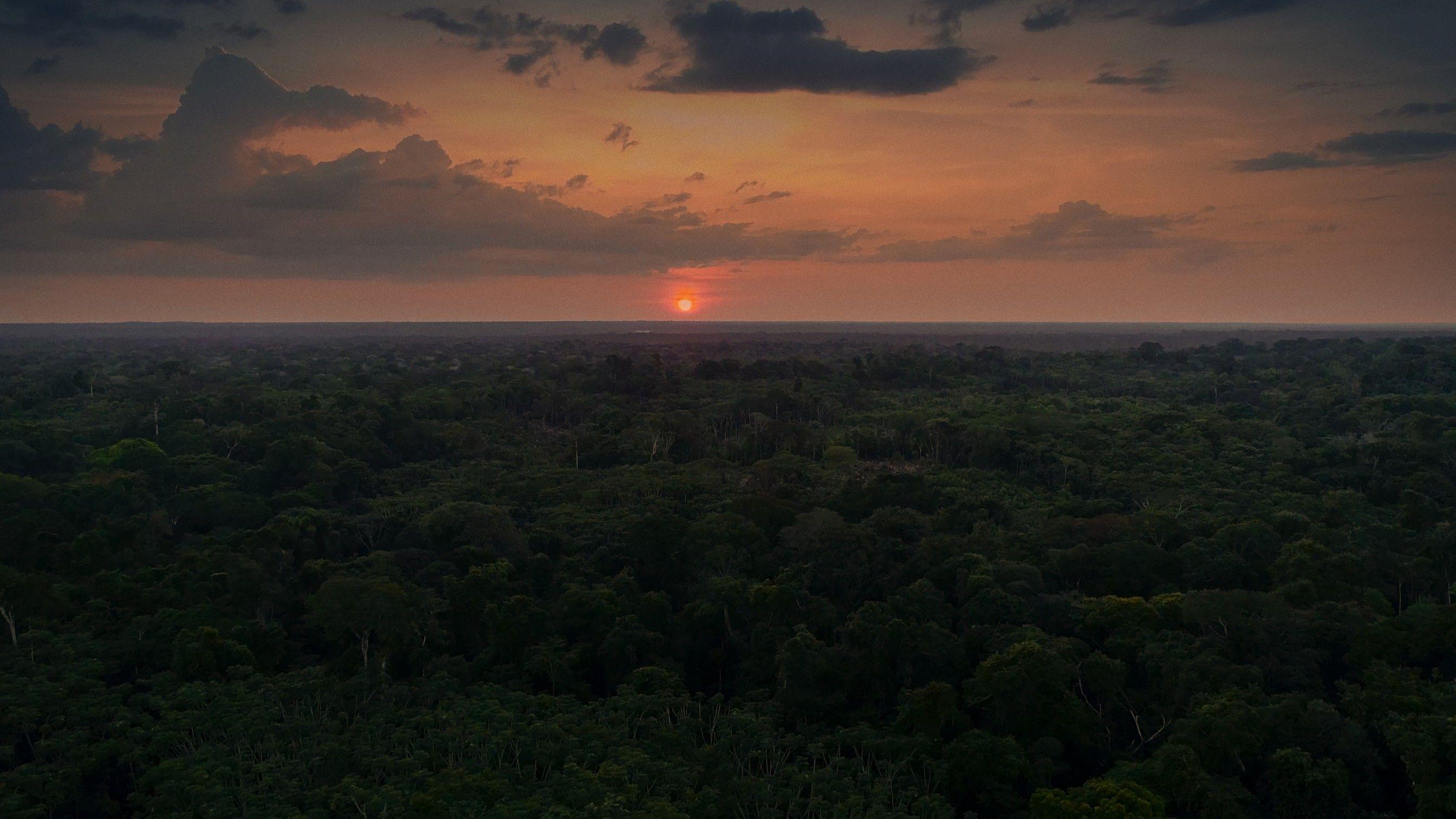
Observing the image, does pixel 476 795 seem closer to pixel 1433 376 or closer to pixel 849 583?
pixel 849 583

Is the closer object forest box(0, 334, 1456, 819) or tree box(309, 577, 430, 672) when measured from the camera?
forest box(0, 334, 1456, 819)

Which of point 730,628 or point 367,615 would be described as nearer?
point 367,615

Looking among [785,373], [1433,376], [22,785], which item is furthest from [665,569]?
[1433,376]

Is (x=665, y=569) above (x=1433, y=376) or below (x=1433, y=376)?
below

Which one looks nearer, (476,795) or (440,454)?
(476,795)

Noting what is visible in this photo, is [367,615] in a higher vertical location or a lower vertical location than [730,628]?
higher

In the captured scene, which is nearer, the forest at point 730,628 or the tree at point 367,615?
the forest at point 730,628

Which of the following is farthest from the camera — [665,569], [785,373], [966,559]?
[785,373]

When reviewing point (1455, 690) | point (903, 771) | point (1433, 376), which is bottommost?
point (903, 771)
